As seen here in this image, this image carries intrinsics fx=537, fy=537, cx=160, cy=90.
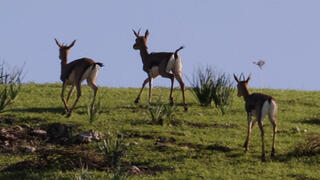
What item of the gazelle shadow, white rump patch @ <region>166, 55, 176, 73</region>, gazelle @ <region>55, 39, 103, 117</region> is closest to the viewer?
gazelle @ <region>55, 39, 103, 117</region>

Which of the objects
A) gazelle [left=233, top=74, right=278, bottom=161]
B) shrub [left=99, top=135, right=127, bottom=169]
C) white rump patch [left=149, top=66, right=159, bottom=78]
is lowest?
shrub [left=99, top=135, right=127, bottom=169]

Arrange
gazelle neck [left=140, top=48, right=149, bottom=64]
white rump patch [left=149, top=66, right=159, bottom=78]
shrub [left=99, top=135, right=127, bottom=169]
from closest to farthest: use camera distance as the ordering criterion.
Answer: shrub [left=99, top=135, right=127, bottom=169], white rump patch [left=149, top=66, right=159, bottom=78], gazelle neck [left=140, top=48, right=149, bottom=64]

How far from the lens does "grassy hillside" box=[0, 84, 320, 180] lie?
10789 millimetres

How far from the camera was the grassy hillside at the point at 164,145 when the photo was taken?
10.8m

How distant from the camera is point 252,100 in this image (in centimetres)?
1216

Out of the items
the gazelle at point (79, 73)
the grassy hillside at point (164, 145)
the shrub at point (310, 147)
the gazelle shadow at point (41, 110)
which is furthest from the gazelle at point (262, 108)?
the gazelle shadow at point (41, 110)

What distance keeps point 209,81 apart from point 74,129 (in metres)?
5.97

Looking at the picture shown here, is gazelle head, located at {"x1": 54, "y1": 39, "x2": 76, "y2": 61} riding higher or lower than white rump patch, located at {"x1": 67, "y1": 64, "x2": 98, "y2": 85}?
higher

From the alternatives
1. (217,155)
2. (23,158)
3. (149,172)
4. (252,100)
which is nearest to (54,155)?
(23,158)

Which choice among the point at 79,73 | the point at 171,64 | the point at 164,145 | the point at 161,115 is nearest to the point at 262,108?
the point at 164,145

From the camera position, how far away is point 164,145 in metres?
12.4

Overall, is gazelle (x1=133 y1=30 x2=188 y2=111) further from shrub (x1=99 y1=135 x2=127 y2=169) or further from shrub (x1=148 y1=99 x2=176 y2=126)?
shrub (x1=99 y1=135 x2=127 y2=169)

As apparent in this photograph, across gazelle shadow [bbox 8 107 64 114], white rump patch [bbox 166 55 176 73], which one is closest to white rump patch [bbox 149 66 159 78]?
white rump patch [bbox 166 55 176 73]

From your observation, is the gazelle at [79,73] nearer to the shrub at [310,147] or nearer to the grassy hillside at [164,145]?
the grassy hillside at [164,145]
